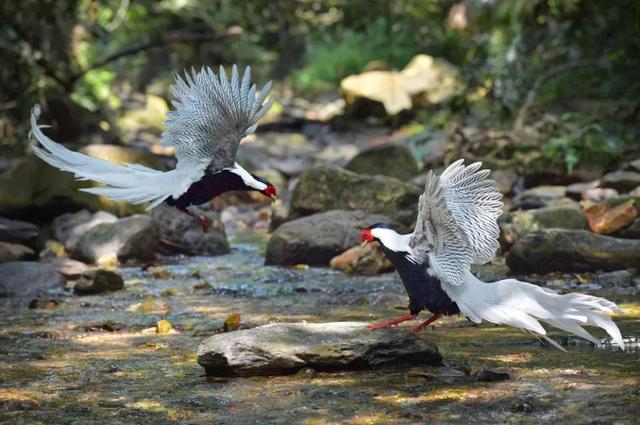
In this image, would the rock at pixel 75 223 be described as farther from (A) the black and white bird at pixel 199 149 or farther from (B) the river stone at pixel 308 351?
(B) the river stone at pixel 308 351

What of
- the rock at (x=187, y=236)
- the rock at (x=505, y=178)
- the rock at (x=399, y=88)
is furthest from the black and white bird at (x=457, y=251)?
the rock at (x=399, y=88)

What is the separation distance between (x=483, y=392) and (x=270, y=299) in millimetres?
3015

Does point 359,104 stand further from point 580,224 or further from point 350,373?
point 350,373

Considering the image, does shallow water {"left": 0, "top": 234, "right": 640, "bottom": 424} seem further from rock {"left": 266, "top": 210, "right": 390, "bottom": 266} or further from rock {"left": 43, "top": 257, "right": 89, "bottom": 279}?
rock {"left": 266, "top": 210, "right": 390, "bottom": 266}

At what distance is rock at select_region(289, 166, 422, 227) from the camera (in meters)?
8.86

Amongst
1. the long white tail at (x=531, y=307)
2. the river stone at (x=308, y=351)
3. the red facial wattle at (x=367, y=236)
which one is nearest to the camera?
the long white tail at (x=531, y=307)

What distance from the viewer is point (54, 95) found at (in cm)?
1432

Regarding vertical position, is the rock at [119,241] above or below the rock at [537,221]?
below

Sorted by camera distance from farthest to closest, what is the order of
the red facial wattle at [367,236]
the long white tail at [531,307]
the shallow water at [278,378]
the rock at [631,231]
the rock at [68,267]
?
the rock at [631,231], the rock at [68,267], the red facial wattle at [367,236], the long white tail at [531,307], the shallow water at [278,378]

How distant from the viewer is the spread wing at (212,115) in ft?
15.8

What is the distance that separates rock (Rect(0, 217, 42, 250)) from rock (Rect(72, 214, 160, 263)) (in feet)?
1.16

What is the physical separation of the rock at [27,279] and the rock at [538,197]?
15.0 ft

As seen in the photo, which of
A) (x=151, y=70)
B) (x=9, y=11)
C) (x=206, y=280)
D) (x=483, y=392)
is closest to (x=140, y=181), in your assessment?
(x=483, y=392)

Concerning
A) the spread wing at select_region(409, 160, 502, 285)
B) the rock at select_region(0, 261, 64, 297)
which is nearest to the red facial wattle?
the spread wing at select_region(409, 160, 502, 285)
